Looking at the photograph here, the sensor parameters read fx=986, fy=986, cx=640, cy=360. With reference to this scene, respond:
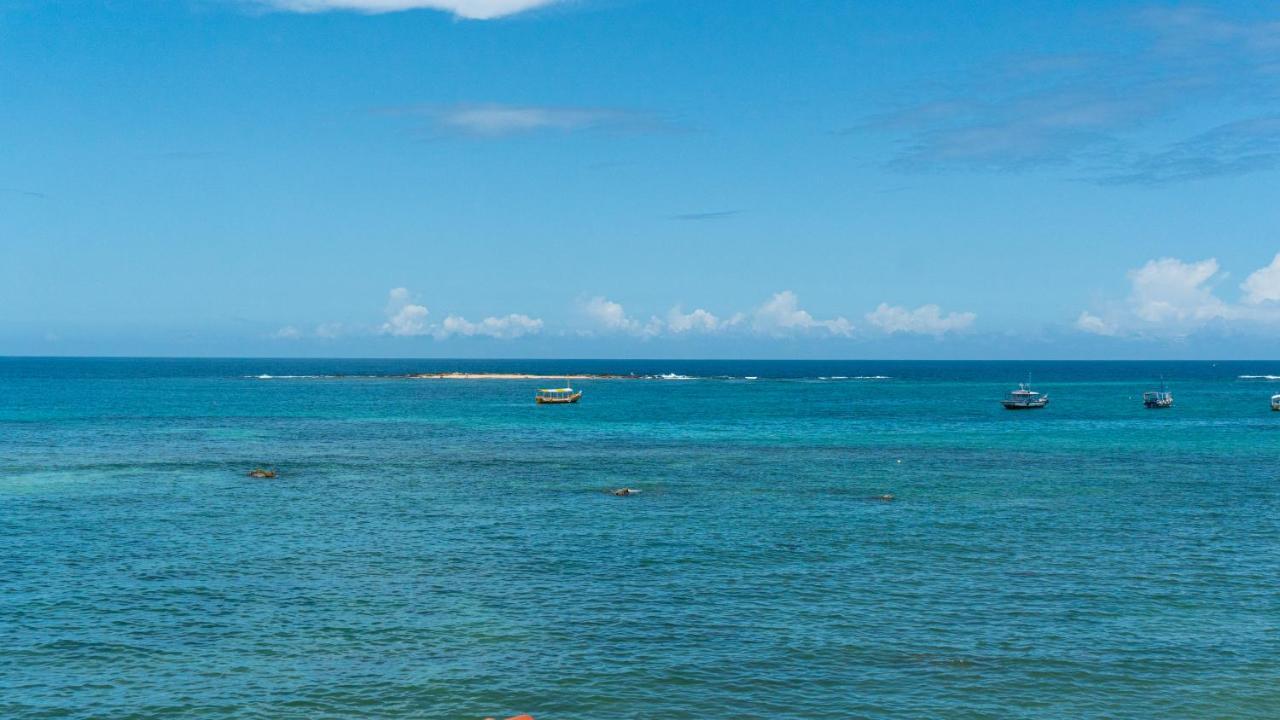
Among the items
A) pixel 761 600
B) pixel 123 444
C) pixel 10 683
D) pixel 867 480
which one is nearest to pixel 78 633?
pixel 10 683

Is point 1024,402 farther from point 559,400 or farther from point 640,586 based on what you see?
point 640,586

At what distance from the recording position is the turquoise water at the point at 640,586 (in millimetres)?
31641

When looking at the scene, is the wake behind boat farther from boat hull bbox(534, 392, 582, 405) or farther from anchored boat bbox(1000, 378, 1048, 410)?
boat hull bbox(534, 392, 582, 405)

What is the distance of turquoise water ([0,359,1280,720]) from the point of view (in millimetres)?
31641

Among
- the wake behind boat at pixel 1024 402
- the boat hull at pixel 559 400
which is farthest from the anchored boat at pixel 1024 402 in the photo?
the boat hull at pixel 559 400

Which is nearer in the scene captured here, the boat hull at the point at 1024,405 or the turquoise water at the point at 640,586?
the turquoise water at the point at 640,586

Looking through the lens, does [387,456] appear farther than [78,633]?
Yes

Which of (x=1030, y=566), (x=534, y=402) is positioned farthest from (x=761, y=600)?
(x=534, y=402)

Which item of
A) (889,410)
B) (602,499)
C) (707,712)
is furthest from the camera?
(889,410)

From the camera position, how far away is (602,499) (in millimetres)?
66750

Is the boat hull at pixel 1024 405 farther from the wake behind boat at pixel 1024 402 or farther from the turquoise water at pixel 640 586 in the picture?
the turquoise water at pixel 640 586

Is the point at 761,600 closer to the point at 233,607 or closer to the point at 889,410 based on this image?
the point at 233,607

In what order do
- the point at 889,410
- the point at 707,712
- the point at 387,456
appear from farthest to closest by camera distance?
the point at 889,410 < the point at 387,456 < the point at 707,712

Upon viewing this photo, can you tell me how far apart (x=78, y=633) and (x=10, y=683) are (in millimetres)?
4850
